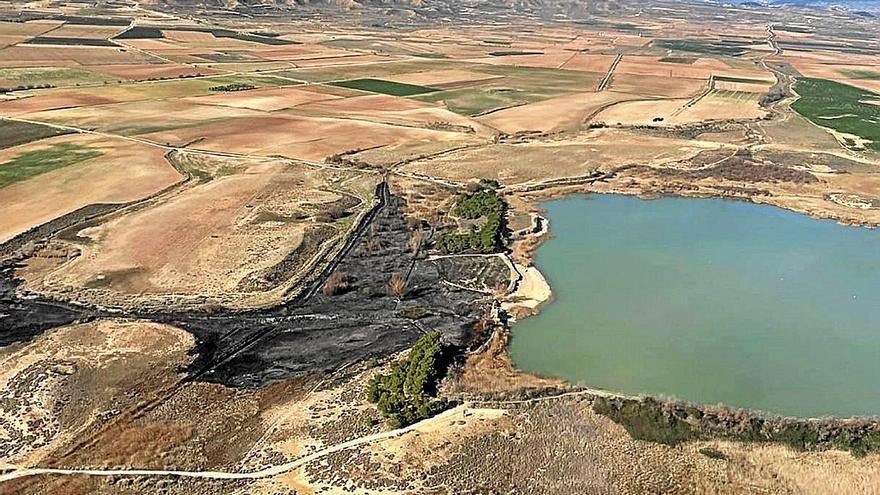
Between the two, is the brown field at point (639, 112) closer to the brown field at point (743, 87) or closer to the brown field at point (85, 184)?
the brown field at point (743, 87)

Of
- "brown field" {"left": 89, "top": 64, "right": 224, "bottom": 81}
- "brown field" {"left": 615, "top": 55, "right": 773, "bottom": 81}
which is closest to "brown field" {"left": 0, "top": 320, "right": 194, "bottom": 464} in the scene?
"brown field" {"left": 89, "top": 64, "right": 224, "bottom": 81}

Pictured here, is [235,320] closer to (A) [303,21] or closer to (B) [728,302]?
(B) [728,302]

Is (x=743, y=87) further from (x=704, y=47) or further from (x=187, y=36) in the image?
(x=187, y=36)

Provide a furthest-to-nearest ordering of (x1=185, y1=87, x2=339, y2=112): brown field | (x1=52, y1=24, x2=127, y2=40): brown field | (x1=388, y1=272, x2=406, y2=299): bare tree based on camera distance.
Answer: (x1=52, y1=24, x2=127, y2=40): brown field < (x1=185, y1=87, x2=339, y2=112): brown field < (x1=388, y1=272, x2=406, y2=299): bare tree

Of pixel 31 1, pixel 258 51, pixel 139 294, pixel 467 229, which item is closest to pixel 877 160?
pixel 467 229

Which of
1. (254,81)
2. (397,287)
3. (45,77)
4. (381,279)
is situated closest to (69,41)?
(45,77)

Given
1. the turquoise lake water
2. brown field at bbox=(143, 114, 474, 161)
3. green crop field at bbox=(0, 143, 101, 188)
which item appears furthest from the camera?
brown field at bbox=(143, 114, 474, 161)

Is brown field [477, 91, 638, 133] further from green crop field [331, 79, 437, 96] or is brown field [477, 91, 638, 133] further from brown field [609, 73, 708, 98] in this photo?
green crop field [331, 79, 437, 96]
